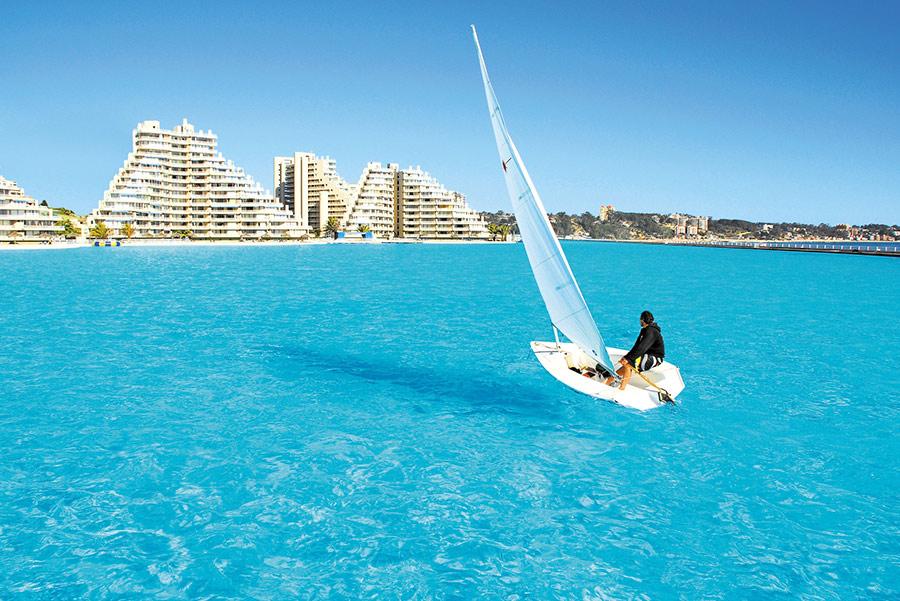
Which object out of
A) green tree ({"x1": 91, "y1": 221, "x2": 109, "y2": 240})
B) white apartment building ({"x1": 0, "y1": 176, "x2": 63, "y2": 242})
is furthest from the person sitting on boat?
green tree ({"x1": 91, "y1": 221, "x2": 109, "y2": 240})

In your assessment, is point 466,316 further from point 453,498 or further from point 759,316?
point 453,498

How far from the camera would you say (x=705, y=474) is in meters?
14.1

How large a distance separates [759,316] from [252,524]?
1608 inches

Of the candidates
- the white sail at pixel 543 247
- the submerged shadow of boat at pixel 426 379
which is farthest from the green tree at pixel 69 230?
the white sail at pixel 543 247

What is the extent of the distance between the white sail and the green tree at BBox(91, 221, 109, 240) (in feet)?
610

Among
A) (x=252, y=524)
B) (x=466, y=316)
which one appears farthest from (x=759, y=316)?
(x=252, y=524)

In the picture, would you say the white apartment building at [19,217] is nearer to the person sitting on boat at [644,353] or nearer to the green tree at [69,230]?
the green tree at [69,230]

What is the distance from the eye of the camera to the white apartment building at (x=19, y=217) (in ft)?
488

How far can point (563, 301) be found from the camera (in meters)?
17.7

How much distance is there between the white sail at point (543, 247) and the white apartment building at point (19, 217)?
16790 cm

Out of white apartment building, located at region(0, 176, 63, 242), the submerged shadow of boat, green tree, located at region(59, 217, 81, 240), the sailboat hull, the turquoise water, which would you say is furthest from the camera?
green tree, located at region(59, 217, 81, 240)

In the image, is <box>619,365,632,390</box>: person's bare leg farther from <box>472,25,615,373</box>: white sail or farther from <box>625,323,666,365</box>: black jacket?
<box>472,25,615,373</box>: white sail

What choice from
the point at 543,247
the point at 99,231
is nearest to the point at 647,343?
the point at 543,247

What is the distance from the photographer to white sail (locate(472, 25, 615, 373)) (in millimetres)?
16688
